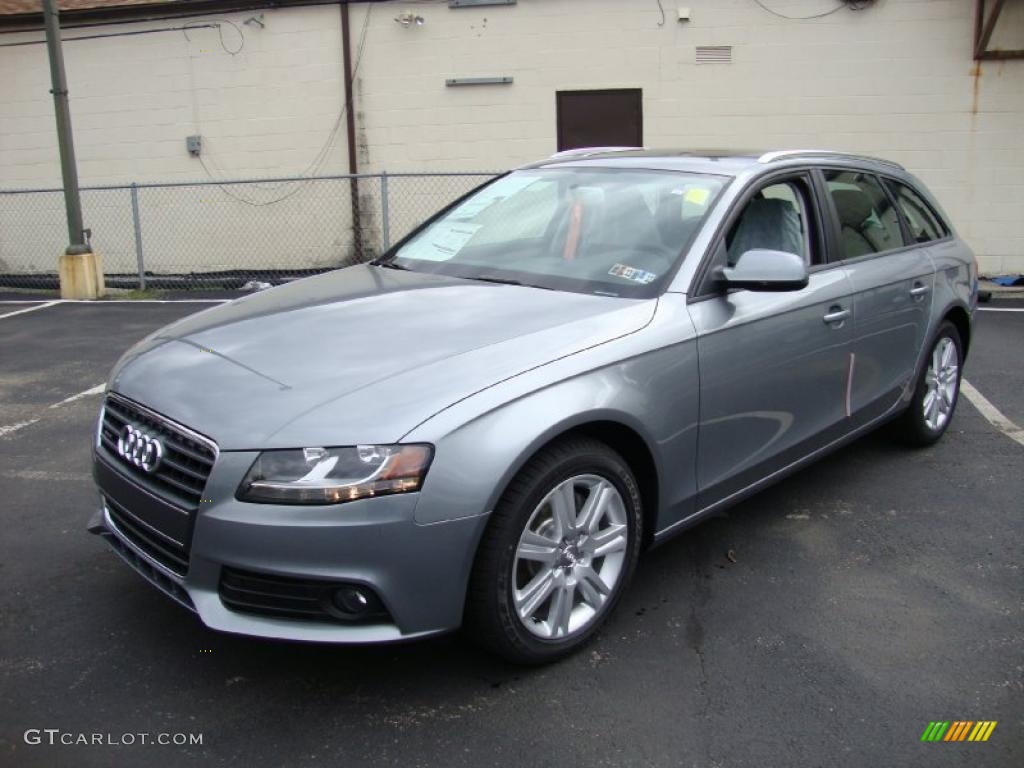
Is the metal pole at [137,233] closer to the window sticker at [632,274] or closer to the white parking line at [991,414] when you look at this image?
the window sticker at [632,274]

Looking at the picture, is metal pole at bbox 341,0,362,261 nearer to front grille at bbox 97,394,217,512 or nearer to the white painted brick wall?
the white painted brick wall

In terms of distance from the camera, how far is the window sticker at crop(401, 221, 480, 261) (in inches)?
161

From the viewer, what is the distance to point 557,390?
280 centimetres

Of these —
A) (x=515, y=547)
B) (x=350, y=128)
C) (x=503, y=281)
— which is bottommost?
(x=515, y=547)

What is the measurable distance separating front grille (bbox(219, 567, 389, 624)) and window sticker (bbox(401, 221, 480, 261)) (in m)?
1.86

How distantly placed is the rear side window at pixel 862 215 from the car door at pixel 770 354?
0.21m

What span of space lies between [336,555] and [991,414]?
4.88 meters

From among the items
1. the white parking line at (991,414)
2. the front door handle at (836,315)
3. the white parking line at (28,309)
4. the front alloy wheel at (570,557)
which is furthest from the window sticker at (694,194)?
the white parking line at (28,309)

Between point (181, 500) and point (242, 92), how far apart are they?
11351 mm

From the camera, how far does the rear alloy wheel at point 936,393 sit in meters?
4.95

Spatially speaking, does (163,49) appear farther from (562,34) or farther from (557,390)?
(557,390)

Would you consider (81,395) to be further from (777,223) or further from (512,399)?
(777,223)

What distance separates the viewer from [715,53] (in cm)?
1177

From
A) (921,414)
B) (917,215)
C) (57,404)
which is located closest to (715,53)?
(917,215)
